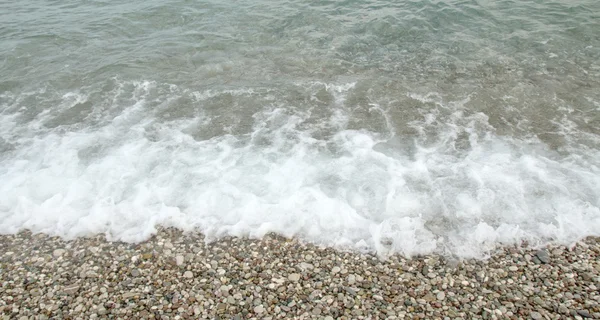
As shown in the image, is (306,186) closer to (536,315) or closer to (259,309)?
(259,309)

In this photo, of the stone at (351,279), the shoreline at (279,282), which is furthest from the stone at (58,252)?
the stone at (351,279)

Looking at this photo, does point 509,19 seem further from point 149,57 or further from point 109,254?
point 109,254

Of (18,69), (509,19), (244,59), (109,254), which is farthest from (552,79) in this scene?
(18,69)

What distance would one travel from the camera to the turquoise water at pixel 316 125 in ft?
31.8

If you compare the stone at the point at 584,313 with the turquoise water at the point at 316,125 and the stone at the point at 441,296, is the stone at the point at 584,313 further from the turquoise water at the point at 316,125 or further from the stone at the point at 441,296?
the stone at the point at 441,296

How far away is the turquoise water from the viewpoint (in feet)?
31.8

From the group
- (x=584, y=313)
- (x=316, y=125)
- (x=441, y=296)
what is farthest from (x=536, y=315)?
(x=316, y=125)

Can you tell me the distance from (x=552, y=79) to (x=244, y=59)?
1229 centimetres

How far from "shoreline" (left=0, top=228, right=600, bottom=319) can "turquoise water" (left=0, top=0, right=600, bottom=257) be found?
0.60m

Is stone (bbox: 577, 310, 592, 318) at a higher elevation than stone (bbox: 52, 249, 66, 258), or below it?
below

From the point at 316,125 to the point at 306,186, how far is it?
3222mm

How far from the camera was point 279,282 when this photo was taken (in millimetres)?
7758

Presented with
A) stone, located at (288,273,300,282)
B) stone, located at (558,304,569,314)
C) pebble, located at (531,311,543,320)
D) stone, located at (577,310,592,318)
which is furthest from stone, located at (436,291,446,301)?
stone, located at (288,273,300,282)

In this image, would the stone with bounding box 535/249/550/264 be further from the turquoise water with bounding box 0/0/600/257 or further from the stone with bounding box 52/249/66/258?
the stone with bounding box 52/249/66/258
